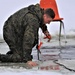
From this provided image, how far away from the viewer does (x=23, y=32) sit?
694 centimetres

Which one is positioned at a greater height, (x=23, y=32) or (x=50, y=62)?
(x=23, y=32)

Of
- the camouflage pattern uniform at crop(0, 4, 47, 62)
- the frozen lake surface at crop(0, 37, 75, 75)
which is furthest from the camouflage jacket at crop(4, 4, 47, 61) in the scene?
the frozen lake surface at crop(0, 37, 75, 75)

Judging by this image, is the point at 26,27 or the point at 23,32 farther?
the point at 23,32

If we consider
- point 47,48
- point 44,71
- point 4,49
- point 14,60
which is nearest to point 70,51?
point 47,48

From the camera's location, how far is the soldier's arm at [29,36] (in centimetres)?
661

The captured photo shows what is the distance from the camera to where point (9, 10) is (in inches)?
527

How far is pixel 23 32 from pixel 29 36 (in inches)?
12.6

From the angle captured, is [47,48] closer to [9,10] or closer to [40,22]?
[40,22]

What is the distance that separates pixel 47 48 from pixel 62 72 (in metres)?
3.61

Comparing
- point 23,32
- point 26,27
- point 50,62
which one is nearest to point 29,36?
point 26,27

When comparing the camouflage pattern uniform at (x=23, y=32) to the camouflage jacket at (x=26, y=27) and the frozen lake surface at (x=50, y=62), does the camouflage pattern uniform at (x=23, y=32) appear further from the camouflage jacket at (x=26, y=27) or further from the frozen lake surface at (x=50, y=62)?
the frozen lake surface at (x=50, y=62)

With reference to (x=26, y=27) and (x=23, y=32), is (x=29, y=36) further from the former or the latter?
(x=23, y=32)

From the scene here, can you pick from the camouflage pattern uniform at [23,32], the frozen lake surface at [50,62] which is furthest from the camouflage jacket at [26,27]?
the frozen lake surface at [50,62]

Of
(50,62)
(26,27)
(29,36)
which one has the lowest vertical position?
(50,62)
